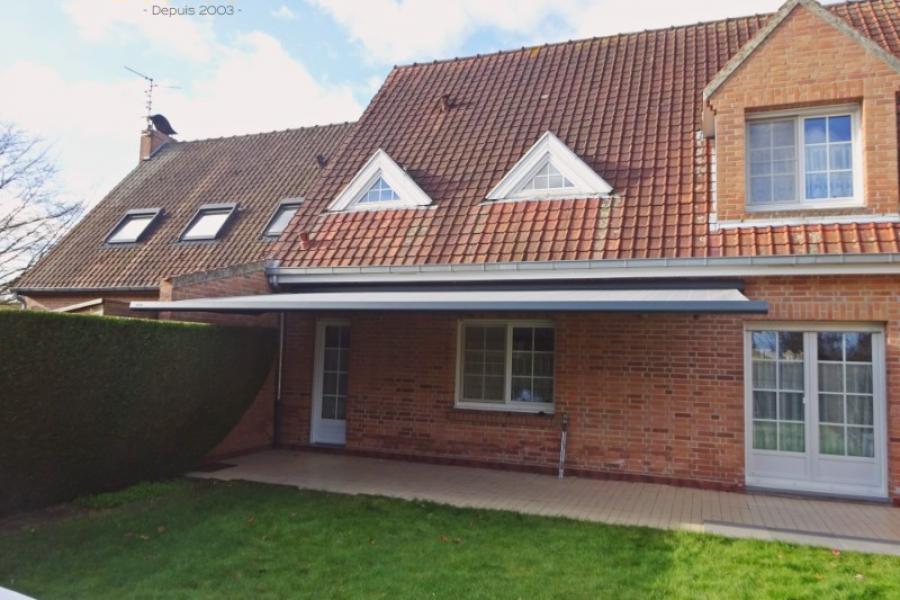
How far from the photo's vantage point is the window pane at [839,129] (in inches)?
372

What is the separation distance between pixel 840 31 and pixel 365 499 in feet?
32.5

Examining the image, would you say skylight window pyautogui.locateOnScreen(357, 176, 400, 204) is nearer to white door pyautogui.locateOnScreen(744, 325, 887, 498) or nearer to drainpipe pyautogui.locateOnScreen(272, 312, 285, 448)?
drainpipe pyautogui.locateOnScreen(272, 312, 285, 448)

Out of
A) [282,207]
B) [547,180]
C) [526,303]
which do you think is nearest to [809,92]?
[547,180]

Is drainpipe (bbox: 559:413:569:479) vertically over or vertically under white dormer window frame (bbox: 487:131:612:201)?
under

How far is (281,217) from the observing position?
16.2 m

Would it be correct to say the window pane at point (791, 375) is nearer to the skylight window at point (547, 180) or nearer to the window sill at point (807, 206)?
the window sill at point (807, 206)

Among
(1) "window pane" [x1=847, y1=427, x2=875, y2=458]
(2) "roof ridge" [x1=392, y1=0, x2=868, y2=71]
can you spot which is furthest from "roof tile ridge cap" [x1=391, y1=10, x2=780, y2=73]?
(1) "window pane" [x1=847, y1=427, x2=875, y2=458]

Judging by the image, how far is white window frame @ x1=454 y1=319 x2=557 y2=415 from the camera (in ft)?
34.2

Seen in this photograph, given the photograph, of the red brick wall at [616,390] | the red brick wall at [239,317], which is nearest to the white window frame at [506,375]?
the red brick wall at [616,390]

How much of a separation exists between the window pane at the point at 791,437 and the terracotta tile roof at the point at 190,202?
1135cm

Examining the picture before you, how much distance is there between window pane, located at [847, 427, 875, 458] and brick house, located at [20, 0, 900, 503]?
0.02 meters

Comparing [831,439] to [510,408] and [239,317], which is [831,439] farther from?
[239,317]

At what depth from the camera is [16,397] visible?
22.6 feet

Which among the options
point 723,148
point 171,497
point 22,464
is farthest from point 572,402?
point 22,464
